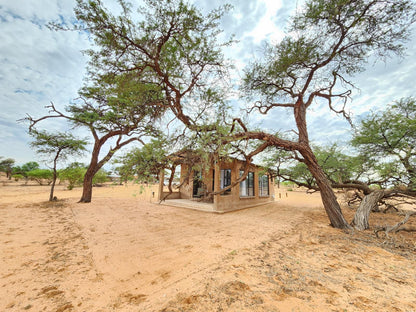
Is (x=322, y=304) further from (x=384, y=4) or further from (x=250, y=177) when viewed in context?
(x=250, y=177)

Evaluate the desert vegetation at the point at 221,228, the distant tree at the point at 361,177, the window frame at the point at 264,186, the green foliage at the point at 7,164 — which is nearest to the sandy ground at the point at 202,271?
the desert vegetation at the point at 221,228

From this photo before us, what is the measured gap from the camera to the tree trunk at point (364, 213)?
506cm

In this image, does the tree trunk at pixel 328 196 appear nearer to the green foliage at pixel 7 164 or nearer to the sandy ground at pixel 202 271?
the sandy ground at pixel 202 271

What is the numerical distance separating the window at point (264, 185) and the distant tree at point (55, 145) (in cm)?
1333

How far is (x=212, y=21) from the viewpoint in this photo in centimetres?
411

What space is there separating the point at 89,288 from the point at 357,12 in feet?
28.4

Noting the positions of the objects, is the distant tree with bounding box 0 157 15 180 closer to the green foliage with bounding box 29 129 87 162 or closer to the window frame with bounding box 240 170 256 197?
the green foliage with bounding box 29 129 87 162

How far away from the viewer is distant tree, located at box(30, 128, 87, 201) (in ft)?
29.7

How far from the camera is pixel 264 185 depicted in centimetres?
1324

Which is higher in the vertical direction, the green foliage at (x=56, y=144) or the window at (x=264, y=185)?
the green foliage at (x=56, y=144)

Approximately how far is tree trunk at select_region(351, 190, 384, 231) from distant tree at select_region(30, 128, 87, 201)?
14.4 metres

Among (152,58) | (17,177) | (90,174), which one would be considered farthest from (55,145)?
(17,177)

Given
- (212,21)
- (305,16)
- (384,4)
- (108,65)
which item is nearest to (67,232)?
(108,65)

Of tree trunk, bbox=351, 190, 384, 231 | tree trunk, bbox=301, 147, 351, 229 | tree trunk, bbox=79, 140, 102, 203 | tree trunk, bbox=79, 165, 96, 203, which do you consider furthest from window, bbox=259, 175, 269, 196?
tree trunk, bbox=79, 165, 96, 203
